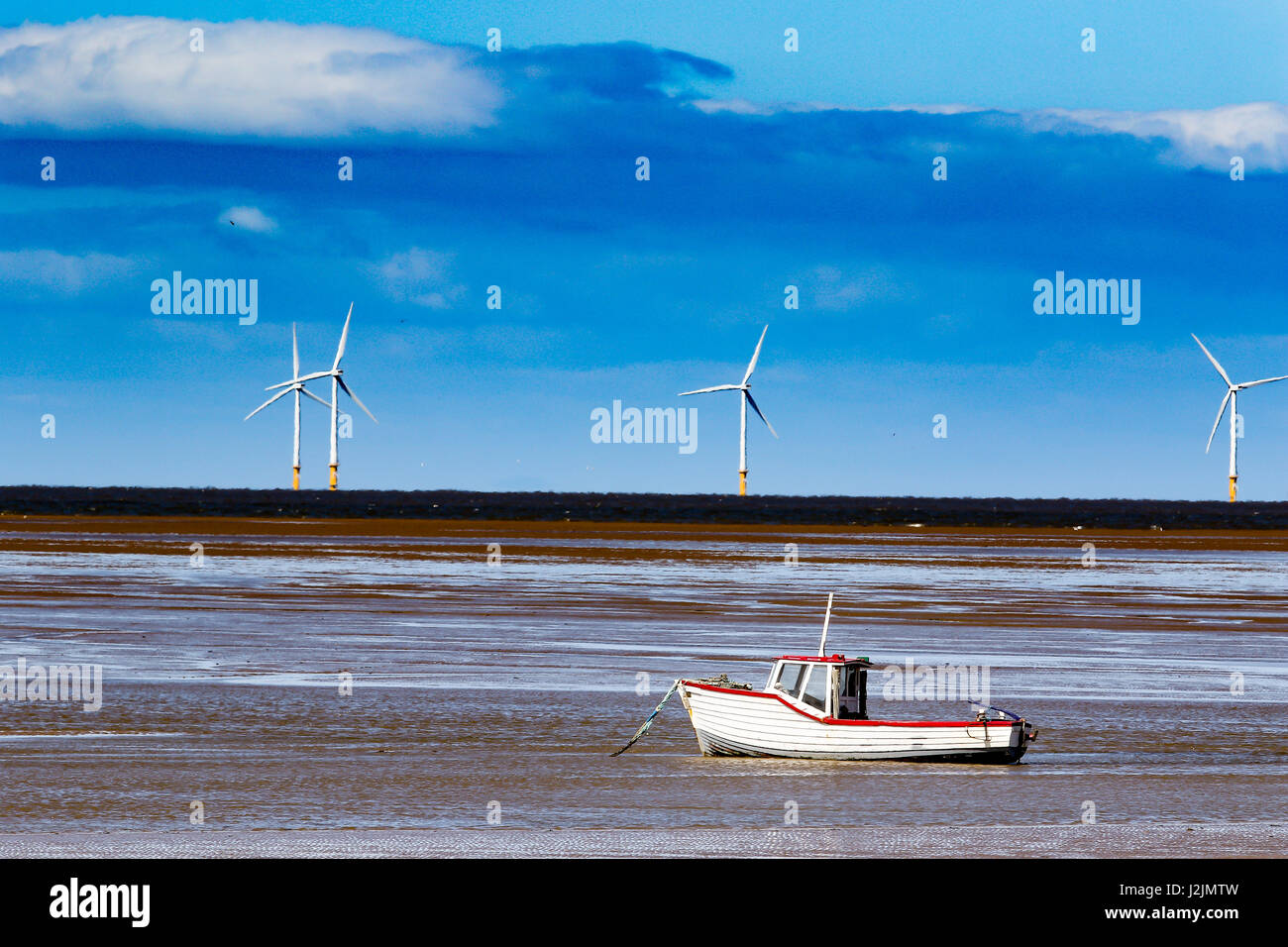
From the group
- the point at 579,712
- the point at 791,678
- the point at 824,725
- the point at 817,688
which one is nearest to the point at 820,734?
the point at 824,725

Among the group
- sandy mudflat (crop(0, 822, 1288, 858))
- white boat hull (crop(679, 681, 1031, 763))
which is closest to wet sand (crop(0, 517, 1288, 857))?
sandy mudflat (crop(0, 822, 1288, 858))

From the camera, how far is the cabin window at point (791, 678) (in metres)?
26.7

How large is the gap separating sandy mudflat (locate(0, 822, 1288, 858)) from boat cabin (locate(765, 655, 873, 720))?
6278 millimetres

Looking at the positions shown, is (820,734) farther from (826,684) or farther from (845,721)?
(826,684)

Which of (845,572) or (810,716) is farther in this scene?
(845,572)

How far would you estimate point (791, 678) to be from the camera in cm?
2684

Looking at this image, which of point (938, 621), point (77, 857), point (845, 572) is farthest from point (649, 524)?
point (77, 857)

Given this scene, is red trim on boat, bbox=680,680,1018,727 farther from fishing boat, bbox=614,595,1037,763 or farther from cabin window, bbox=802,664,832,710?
cabin window, bbox=802,664,832,710

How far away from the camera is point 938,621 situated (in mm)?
50562

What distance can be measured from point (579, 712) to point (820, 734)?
6102mm

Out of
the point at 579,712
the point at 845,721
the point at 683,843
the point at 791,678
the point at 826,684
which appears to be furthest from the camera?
the point at 579,712
